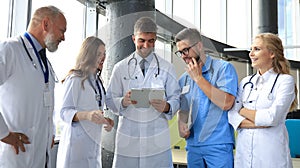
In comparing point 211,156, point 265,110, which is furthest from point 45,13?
point 265,110

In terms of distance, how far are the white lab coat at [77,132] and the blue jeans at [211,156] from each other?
57cm

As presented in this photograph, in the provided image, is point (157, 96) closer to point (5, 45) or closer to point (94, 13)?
point (94, 13)

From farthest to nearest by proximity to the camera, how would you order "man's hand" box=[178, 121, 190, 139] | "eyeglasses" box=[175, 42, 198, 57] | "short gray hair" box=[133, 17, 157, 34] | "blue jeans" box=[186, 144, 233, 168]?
1. "blue jeans" box=[186, 144, 233, 168]
2. "man's hand" box=[178, 121, 190, 139]
3. "eyeglasses" box=[175, 42, 198, 57]
4. "short gray hair" box=[133, 17, 157, 34]

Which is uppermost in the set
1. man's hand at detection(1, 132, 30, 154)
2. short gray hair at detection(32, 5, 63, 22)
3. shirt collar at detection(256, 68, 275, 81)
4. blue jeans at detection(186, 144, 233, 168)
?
short gray hair at detection(32, 5, 63, 22)

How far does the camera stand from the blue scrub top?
174 centimetres

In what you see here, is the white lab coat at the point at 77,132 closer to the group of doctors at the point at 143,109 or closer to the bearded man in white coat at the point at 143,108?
the group of doctors at the point at 143,109

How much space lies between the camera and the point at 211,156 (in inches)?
71.2

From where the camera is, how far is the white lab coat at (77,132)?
170 centimetres

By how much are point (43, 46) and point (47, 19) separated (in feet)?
0.49

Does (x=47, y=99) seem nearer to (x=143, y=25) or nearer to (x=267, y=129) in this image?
(x=143, y=25)

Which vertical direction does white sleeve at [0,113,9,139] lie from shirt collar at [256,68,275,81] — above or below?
below

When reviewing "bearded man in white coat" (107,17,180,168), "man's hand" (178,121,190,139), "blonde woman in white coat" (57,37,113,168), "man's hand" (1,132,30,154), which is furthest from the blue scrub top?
"man's hand" (1,132,30,154)

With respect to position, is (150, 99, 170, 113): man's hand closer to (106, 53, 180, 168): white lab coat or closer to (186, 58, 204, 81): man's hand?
(106, 53, 180, 168): white lab coat

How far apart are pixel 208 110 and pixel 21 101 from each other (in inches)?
39.7
